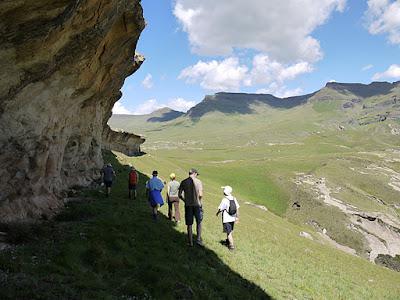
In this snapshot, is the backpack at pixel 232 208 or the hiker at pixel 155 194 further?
the hiker at pixel 155 194

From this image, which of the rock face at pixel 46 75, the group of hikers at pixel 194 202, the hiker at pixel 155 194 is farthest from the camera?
the hiker at pixel 155 194

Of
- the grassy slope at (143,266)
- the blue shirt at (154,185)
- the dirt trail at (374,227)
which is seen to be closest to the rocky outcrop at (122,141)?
the dirt trail at (374,227)

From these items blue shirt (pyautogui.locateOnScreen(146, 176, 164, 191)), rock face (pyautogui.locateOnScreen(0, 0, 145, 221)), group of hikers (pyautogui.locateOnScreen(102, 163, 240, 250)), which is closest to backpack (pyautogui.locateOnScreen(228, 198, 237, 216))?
group of hikers (pyautogui.locateOnScreen(102, 163, 240, 250))

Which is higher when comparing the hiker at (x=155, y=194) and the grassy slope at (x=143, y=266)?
the hiker at (x=155, y=194)

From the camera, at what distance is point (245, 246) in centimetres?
2889

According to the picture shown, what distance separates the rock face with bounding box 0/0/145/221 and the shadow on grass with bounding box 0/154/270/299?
9.80 ft

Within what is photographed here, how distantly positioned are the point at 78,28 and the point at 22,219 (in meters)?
10.2

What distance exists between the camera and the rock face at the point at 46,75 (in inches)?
641

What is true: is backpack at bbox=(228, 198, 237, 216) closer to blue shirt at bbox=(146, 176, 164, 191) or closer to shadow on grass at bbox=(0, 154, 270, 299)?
shadow on grass at bbox=(0, 154, 270, 299)

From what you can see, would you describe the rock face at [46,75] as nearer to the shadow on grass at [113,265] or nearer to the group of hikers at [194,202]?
the shadow on grass at [113,265]

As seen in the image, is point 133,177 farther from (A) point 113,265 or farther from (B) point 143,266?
(A) point 113,265

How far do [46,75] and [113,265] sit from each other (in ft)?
36.7

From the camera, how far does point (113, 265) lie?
53.8 feet

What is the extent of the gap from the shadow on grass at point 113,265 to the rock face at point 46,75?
2986 mm
